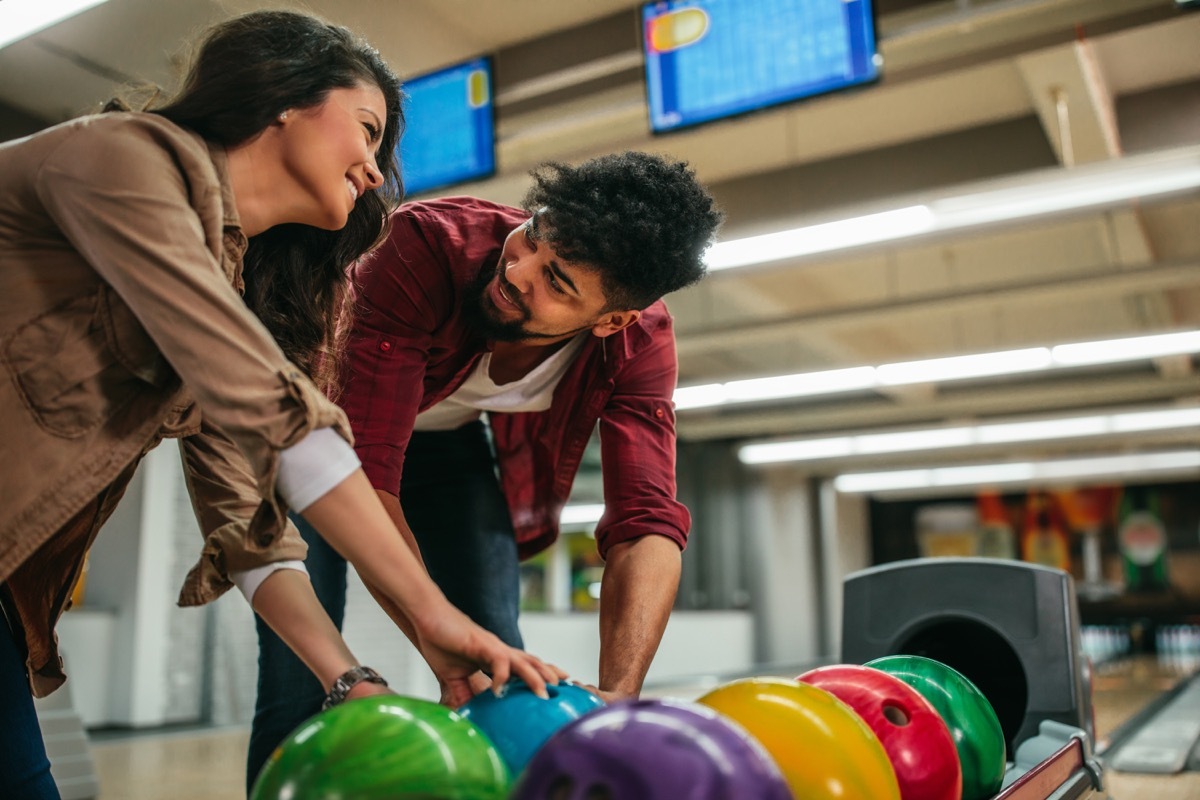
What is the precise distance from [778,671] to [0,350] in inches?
417

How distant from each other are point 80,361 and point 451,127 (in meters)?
2.62

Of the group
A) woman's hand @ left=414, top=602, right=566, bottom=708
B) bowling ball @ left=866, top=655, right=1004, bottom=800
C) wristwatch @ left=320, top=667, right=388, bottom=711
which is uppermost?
woman's hand @ left=414, top=602, right=566, bottom=708

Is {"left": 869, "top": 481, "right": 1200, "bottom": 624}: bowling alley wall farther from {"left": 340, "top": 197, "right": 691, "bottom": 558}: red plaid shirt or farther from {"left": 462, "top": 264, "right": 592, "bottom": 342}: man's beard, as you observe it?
{"left": 462, "top": 264, "right": 592, "bottom": 342}: man's beard

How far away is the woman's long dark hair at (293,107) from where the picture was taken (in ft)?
3.66

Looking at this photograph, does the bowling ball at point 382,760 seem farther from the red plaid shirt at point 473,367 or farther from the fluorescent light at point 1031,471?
the fluorescent light at point 1031,471

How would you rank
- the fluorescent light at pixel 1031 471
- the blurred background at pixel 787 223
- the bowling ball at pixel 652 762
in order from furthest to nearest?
the fluorescent light at pixel 1031 471, the blurred background at pixel 787 223, the bowling ball at pixel 652 762

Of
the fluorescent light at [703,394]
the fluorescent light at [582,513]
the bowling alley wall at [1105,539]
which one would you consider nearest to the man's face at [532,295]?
the fluorescent light at [703,394]

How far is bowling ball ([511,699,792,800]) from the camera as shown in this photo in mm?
753

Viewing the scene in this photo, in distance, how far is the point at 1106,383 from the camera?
9.38m

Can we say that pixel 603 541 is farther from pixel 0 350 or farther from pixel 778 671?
pixel 778 671

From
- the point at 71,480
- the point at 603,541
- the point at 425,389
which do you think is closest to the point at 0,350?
the point at 71,480

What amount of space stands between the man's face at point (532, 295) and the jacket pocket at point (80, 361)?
590 millimetres

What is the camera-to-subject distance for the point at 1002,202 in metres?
3.52

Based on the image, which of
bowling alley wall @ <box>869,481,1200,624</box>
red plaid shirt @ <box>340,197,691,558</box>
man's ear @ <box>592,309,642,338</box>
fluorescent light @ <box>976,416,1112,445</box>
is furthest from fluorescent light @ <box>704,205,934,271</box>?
bowling alley wall @ <box>869,481,1200,624</box>
